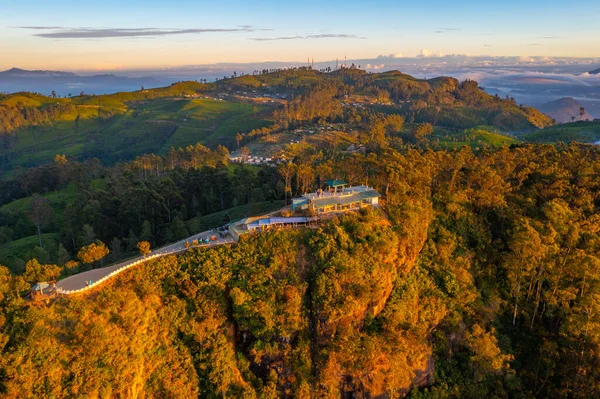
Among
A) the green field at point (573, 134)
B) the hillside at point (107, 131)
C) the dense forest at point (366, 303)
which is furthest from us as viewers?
the hillside at point (107, 131)

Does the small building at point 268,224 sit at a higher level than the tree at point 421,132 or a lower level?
higher

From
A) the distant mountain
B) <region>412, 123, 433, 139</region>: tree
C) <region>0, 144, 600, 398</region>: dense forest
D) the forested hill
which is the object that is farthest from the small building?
the distant mountain

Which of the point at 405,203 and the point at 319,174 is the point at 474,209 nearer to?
the point at 405,203

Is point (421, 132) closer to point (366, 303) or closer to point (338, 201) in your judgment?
point (338, 201)

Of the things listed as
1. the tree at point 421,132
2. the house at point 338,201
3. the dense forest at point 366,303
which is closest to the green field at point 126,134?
the tree at point 421,132

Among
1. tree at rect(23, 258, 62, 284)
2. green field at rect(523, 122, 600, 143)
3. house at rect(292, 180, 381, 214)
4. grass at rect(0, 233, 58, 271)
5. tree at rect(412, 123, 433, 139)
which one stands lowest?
grass at rect(0, 233, 58, 271)

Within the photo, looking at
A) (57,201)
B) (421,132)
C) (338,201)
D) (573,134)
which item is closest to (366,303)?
(338,201)

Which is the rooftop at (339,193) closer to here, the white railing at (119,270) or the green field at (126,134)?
the white railing at (119,270)

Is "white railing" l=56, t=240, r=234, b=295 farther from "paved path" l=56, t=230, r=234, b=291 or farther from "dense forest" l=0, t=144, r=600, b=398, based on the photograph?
"dense forest" l=0, t=144, r=600, b=398
